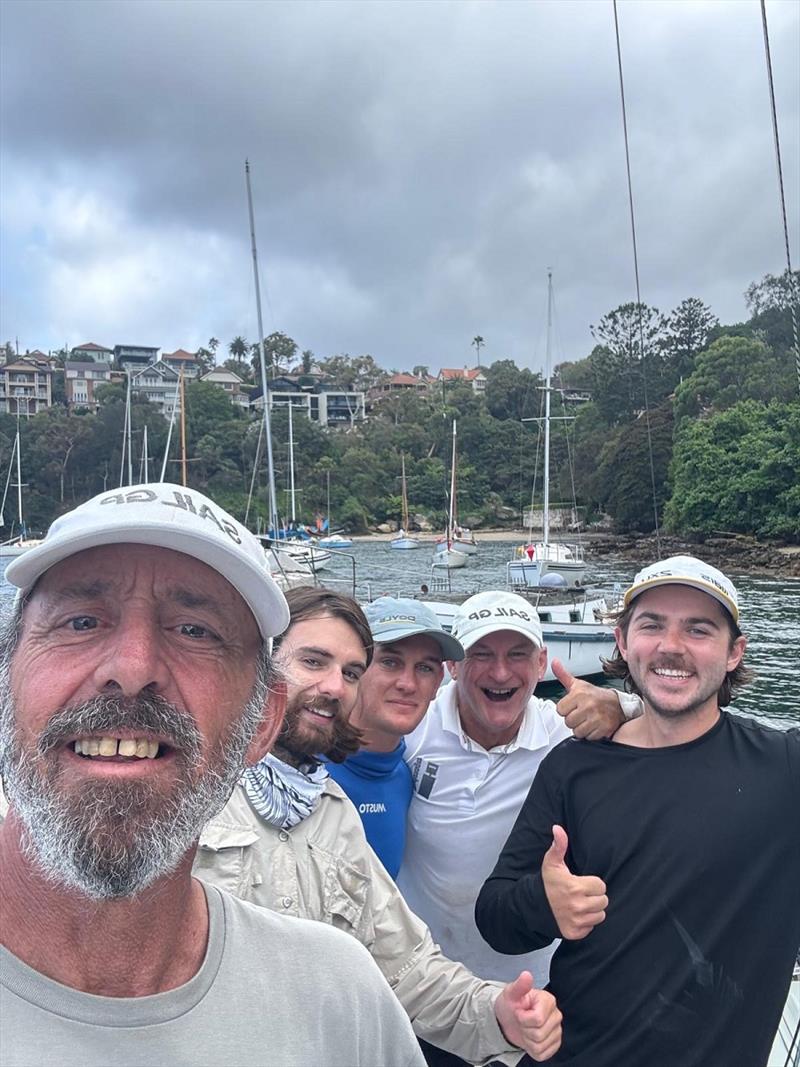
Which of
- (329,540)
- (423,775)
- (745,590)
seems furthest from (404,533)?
(423,775)

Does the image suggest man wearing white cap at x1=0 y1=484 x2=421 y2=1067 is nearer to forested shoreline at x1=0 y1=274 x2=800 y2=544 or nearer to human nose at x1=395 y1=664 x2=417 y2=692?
human nose at x1=395 y1=664 x2=417 y2=692

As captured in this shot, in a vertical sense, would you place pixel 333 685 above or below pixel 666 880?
above

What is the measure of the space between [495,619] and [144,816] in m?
1.72

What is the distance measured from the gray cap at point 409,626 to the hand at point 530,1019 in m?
1.05

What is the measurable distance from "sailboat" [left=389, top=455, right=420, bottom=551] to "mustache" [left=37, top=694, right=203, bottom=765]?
5856 centimetres

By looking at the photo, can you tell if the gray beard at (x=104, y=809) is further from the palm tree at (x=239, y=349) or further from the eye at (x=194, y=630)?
the palm tree at (x=239, y=349)

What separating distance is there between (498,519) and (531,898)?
69.3 metres

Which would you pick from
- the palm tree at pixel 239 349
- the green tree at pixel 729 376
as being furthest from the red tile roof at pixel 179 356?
the green tree at pixel 729 376

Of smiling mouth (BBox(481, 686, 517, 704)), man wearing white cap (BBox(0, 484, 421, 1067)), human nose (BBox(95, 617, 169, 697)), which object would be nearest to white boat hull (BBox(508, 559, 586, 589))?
smiling mouth (BBox(481, 686, 517, 704))

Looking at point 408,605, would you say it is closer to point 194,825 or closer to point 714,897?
point 714,897

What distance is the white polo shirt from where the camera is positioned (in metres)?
2.34

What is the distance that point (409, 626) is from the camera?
2451mm

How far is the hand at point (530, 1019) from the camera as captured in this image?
1549mm

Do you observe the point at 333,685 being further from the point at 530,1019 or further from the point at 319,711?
the point at 530,1019
